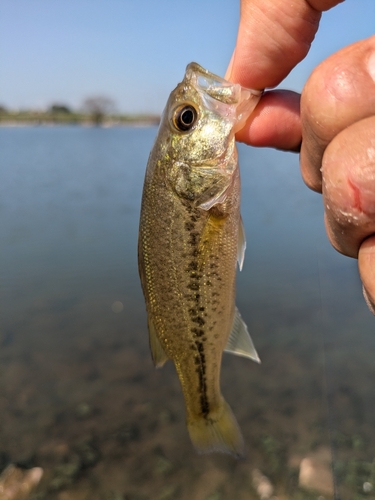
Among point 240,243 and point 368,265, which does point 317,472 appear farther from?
point 368,265

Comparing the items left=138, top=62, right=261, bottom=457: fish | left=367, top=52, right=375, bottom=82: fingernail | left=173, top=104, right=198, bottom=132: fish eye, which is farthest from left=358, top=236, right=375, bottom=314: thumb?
left=173, top=104, right=198, bottom=132: fish eye

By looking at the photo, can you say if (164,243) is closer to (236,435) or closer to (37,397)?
(236,435)

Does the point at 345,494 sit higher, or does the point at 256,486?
the point at 345,494

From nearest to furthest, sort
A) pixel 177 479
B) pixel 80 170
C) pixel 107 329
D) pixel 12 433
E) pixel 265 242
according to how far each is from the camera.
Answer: pixel 177 479, pixel 12 433, pixel 107 329, pixel 265 242, pixel 80 170

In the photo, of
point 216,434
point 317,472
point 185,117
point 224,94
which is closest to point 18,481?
point 216,434

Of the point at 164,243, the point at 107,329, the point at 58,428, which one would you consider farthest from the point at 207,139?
the point at 107,329

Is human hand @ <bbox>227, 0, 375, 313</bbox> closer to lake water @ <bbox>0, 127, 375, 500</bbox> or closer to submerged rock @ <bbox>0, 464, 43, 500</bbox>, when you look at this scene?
lake water @ <bbox>0, 127, 375, 500</bbox>
